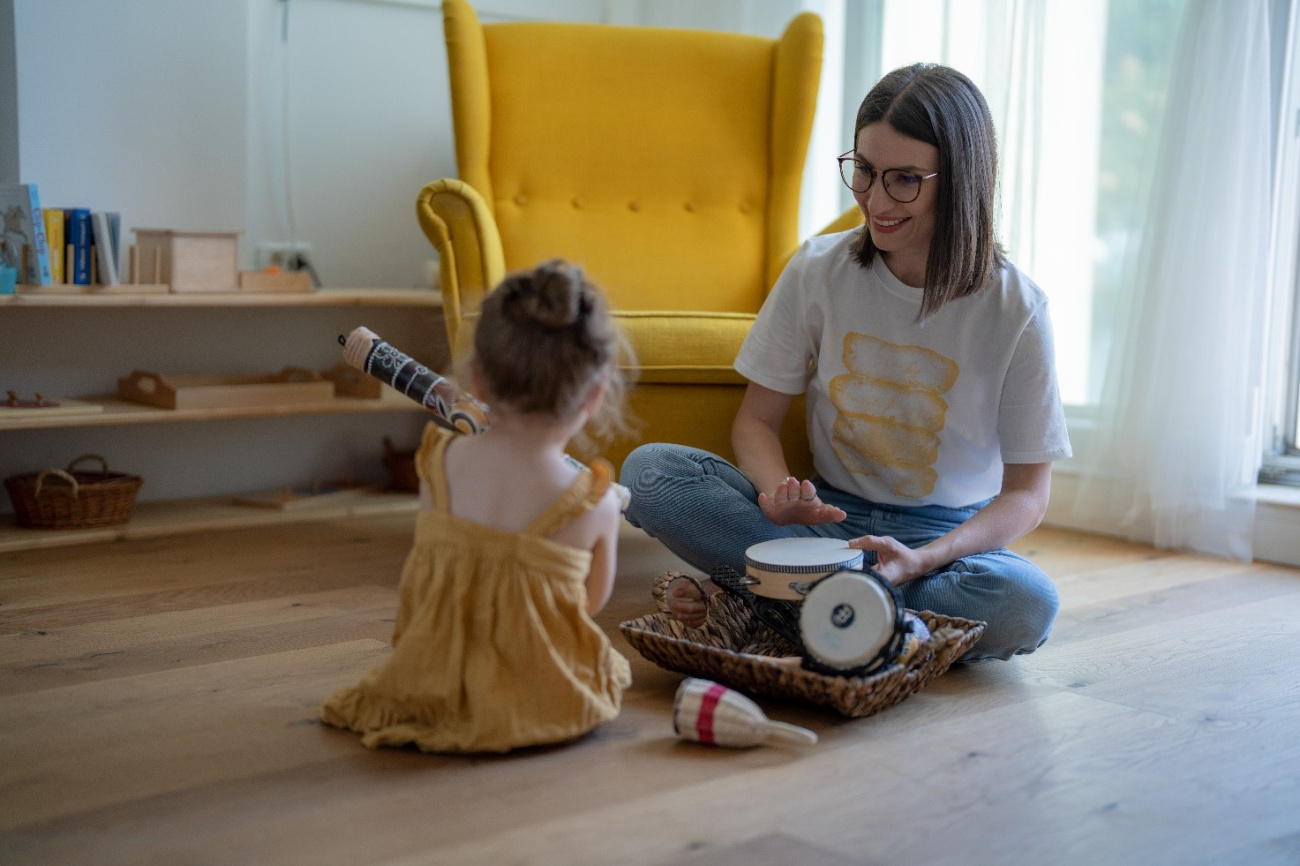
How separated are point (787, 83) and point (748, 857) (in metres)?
1.93

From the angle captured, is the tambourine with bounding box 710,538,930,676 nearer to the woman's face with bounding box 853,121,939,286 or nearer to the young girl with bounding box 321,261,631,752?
the young girl with bounding box 321,261,631,752

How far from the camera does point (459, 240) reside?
7.29 feet

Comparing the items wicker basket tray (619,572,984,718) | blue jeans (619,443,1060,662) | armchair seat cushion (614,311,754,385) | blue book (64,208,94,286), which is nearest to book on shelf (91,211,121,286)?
blue book (64,208,94,286)

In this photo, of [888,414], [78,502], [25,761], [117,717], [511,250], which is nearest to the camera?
[25,761]

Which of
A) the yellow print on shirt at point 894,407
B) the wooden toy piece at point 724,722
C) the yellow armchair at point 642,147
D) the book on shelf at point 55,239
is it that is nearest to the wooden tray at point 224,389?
Result: the book on shelf at point 55,239

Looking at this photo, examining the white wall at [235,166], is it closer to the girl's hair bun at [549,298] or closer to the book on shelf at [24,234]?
the book on shelf at [24,234]

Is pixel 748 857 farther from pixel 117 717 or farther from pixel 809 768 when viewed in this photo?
pixel 117 717

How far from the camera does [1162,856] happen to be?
1.08 metres

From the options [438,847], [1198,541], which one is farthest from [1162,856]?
[1198,541]

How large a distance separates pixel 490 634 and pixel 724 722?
247 millimetres

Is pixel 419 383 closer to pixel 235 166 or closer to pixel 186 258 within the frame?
pixel 186 258

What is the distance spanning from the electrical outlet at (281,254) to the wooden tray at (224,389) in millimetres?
312

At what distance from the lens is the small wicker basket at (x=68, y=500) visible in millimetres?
2357

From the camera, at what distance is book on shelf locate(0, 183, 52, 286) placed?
231 centimetres
